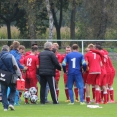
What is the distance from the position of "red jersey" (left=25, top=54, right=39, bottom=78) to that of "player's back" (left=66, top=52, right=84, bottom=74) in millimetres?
1256

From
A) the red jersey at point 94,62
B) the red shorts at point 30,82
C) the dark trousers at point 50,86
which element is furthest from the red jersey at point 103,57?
the red shorts at point 30,82

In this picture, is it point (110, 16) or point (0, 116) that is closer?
point (0, 116)

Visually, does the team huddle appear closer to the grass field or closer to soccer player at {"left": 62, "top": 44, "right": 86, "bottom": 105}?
soccer player at {"left": 62, "top": 44, "right": 86, "bottom": 105}

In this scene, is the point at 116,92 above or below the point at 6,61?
below

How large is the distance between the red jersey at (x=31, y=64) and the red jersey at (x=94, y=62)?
1861 mm

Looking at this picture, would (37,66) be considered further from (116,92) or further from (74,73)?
(116,92)

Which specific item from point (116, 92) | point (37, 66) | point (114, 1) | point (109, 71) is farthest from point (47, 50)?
point (114, 1)

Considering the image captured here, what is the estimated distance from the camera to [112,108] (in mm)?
19547

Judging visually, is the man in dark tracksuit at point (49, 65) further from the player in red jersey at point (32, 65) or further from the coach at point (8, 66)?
the coach at point (8, 66)

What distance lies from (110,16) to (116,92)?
69.0 ft

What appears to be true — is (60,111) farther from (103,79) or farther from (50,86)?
(103,79)

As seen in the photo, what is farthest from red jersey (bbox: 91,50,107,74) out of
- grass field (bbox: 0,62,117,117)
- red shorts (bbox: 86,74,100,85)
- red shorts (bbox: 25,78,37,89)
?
red shorts (bbox: 25,78,37,89)

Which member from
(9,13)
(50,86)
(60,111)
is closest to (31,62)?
(50,86)

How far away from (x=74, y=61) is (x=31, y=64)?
5.26 feet
